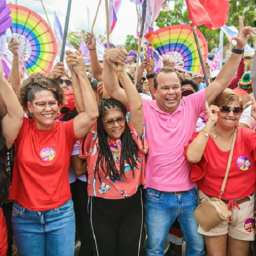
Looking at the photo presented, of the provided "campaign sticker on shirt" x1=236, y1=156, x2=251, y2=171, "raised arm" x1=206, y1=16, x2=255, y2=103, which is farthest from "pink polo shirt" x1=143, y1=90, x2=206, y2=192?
"campaign sticker on shirt" x1=236, y1=156, x2=251, y2=171

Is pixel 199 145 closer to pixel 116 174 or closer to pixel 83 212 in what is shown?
pixel 116 174

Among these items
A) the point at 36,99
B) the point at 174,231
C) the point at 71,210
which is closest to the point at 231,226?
the point at 174,231

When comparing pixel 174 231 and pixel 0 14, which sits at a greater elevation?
pixel 0 14

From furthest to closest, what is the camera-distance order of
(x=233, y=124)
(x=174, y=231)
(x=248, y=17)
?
1. (x=248, y=17)
2. (x=174, y=231)
3. (x=233, y=124)

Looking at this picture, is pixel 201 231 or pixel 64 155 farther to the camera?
pixel 201 231

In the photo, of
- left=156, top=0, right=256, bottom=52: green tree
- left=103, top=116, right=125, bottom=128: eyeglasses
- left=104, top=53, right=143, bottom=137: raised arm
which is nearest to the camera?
left=104, top=53, right=143, bottom=137: raised arm

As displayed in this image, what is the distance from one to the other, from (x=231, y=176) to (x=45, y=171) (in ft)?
4.80

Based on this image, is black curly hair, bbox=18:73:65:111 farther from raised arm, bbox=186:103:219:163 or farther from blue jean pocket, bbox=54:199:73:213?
raised arm, bbox=186:103:219:163

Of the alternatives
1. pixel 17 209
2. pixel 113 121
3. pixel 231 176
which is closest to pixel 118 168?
pixel 113 121

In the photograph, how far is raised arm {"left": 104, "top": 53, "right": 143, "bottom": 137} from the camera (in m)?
2.26

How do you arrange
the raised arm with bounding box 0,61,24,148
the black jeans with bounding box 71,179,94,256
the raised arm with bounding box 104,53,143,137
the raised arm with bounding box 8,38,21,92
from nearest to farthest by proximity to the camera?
1. the raised arm with bounding box 0,61,24,148
2. the raised arm with bounding box 104,53,143,137
3. the black jeans with bounding box 71,179,94,256
4. the raised arm with bounding box 8,38,21,92

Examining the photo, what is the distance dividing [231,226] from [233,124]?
0.85 metres

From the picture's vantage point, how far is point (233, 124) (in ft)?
8.07

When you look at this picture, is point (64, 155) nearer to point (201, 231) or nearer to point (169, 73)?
point (169, 73)
